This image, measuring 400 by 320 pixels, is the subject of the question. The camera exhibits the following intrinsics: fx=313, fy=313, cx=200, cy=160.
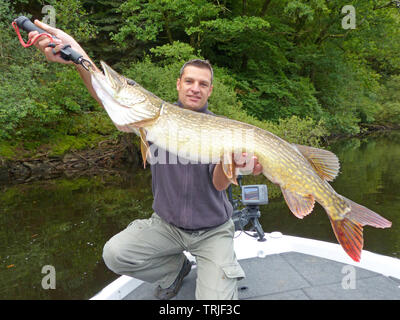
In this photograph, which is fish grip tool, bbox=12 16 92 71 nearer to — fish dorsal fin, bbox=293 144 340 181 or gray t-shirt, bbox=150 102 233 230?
gray t-shirt, bbox=150 102 233 230

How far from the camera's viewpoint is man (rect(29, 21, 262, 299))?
97.8 inches

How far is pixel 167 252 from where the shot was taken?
103 inches

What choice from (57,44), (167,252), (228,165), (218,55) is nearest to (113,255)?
(167,252)

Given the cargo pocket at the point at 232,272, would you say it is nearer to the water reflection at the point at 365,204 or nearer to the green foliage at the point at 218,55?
the water reflection at the point at 365,204

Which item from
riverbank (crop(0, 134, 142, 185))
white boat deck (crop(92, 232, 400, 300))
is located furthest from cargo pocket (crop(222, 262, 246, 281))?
riverbank (crop(0, 134, 142, 185))

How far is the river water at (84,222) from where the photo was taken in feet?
15.1

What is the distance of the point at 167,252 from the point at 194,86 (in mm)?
1408

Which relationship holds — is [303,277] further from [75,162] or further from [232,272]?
[75,162]

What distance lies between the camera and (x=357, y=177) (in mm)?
10008

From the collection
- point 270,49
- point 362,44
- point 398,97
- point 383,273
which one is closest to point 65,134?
point 270,49

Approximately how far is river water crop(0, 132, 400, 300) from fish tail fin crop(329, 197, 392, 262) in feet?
11.7

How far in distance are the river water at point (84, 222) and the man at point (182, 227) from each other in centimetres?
223

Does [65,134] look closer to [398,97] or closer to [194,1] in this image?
[194,1]

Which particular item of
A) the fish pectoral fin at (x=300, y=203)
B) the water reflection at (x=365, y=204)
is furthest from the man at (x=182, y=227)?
the water reflection at (x=365, y=204)
